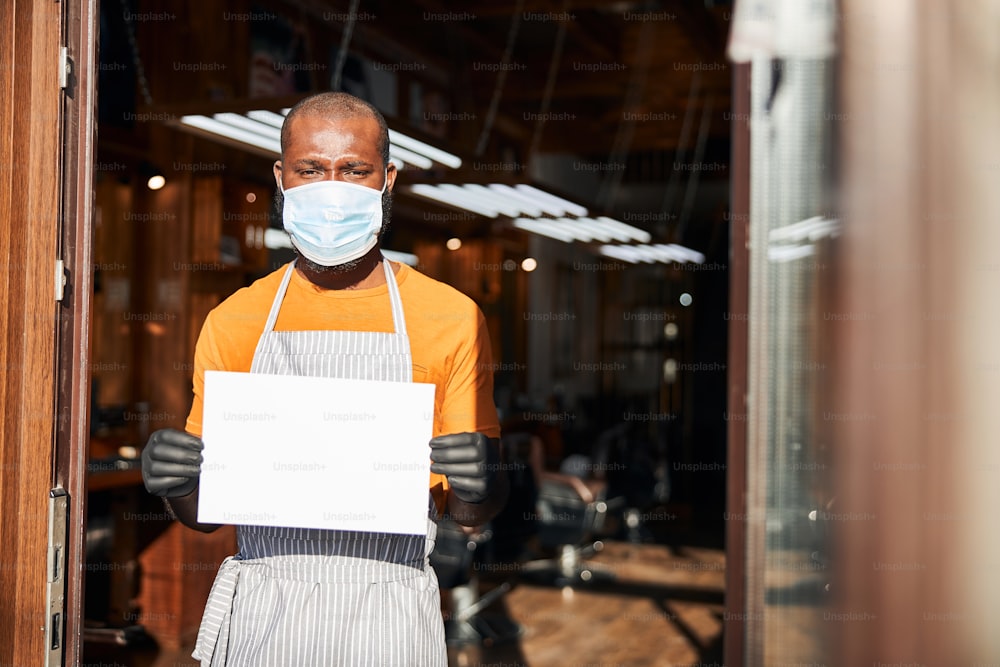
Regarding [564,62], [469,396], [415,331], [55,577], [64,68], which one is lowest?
[55,577]

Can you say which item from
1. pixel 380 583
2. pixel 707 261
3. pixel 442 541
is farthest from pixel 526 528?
pixel 707 261

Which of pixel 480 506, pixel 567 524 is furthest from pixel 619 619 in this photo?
pixel 480 506

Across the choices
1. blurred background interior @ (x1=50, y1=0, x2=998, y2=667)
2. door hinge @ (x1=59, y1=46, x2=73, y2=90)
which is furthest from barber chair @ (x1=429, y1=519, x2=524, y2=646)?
door hinge @ (x1=59, y1=46, x2=73, y2=90)

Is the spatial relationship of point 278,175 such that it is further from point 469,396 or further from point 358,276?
point 469,396

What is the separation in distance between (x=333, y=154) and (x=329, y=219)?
0.13m

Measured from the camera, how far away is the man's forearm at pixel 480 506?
1780mm

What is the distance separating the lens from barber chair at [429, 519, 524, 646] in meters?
4.21

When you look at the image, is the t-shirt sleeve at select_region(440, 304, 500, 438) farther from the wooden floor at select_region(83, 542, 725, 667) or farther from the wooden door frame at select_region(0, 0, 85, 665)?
the wooden floor at select_region(83, 542, 725, 667)

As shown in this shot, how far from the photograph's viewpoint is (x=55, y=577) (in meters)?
1.89

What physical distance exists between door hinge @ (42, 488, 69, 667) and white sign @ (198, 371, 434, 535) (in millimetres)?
376

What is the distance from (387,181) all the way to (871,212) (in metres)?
0.88

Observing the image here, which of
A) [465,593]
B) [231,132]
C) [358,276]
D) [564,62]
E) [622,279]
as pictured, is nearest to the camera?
[358,276]

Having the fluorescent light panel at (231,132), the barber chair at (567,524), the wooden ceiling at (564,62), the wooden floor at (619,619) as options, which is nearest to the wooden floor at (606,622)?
the wooden floor at (619,619)

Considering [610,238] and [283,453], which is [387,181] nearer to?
[283,453]
